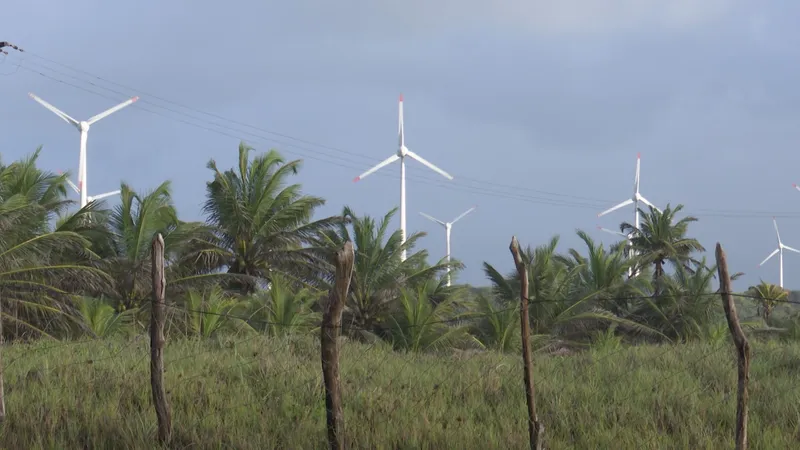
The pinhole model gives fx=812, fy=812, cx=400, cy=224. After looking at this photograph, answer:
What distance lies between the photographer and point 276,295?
18109 mm

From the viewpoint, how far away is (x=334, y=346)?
6934 mm

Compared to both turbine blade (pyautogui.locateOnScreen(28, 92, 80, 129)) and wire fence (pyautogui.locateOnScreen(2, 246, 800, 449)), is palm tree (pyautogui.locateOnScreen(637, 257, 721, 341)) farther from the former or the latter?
turbine blade (pyautogui.locateOnScreen(28, 92, 80, 129))

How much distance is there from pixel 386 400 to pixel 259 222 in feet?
55.5

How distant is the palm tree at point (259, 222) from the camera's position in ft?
83.3

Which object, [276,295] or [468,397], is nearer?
[468,397]

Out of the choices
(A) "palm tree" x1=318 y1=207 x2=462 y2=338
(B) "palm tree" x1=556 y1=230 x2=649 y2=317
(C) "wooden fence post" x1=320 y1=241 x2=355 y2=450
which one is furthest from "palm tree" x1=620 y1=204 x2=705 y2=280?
(C) "wooden fence post" x1=320 y1=241 x2=355 y2=450

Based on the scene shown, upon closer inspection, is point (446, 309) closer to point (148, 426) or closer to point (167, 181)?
point (167, 181)

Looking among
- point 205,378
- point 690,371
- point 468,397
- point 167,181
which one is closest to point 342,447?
point 468,397

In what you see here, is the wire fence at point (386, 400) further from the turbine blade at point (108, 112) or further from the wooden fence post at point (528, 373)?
the turbine blade at point (108, 112)

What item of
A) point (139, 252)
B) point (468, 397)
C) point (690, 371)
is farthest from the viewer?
point (139, 252)

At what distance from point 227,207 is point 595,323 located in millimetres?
11707

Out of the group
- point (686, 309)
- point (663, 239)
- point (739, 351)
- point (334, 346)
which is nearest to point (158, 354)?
point (334, 346)

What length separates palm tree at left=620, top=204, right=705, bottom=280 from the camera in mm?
33188

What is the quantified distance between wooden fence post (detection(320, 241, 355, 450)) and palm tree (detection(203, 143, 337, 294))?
1826cm
